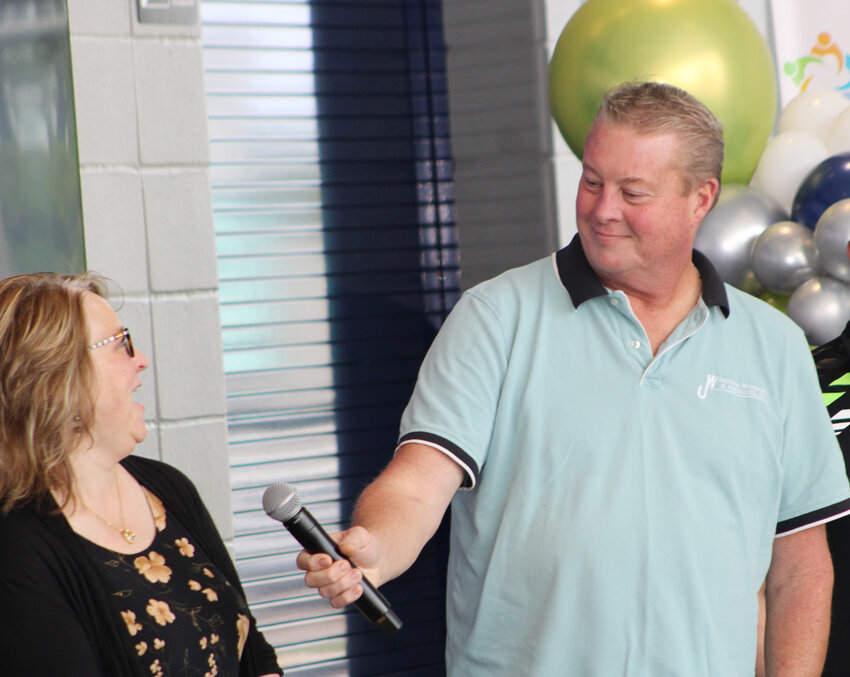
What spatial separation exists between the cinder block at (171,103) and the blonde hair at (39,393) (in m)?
1.02

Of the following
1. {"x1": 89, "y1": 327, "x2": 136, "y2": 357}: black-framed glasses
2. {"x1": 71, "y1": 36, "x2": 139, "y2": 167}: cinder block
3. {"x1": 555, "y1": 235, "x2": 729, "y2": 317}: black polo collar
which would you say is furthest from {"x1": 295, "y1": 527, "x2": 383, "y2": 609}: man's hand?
{"x1": 71, "y1": 36, "x2": 139, "y2": 167}: cinder block

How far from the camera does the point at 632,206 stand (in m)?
1.70

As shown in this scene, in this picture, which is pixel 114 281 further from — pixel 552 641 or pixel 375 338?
pixel 552 641

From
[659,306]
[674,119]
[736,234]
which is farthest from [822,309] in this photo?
[674,119]

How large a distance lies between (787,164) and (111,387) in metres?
1.85

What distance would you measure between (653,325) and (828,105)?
1640mm

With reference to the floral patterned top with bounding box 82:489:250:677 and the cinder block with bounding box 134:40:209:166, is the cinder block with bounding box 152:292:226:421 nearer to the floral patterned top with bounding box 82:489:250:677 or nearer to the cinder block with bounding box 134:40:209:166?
the cinder block with bounding box 134:40:209:166

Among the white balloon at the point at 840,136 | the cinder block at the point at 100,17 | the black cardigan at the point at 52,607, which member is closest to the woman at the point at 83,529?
the black cardigan at the point at 52,607

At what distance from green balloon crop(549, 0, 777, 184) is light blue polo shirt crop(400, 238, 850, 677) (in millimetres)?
973

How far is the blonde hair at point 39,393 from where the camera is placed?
6.03 feet

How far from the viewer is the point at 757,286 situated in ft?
8.81

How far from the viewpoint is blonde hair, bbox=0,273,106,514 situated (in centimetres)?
184

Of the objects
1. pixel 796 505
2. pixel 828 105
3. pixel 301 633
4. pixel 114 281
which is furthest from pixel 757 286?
pixel 301 633

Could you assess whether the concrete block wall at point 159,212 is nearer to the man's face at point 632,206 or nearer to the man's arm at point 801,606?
the man's face at point 632,206
